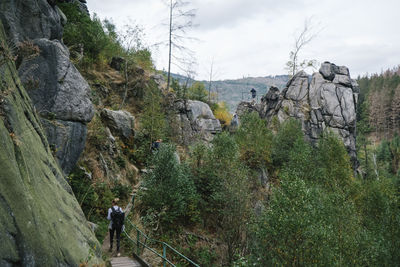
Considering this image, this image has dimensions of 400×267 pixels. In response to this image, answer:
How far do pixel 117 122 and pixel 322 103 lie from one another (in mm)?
32229

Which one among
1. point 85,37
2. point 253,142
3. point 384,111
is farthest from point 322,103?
→ point 384,111

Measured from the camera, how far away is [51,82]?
9789 mm

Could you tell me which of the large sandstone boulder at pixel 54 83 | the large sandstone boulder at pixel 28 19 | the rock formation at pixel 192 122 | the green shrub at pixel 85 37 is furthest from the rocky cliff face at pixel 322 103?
the large sandstone boulder at pixel 28 19

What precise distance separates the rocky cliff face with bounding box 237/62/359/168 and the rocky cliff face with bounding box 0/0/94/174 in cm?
3378

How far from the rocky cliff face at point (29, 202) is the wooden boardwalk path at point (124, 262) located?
7.19ft

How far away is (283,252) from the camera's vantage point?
44.0 feet

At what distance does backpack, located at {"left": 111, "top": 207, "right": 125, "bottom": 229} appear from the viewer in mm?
10000

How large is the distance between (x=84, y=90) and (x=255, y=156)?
67.3 feet

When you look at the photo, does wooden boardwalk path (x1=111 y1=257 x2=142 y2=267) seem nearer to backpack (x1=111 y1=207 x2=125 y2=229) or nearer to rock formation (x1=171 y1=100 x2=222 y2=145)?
backpack (x1=111 y1=207 x2=125 y2=229)

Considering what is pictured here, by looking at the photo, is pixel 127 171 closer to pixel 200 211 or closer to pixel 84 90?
pixel 200 211

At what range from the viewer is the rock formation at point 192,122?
27.7 meters

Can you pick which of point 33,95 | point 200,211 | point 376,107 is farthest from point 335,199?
point 376,107

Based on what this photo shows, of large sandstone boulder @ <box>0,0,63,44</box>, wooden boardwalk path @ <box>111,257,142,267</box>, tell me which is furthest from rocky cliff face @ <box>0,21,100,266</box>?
large sandstone boulder @ <box>0,0,63,44</box>

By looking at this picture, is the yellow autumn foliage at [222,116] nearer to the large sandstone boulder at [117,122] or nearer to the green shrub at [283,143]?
the green shrub at [283,143]
